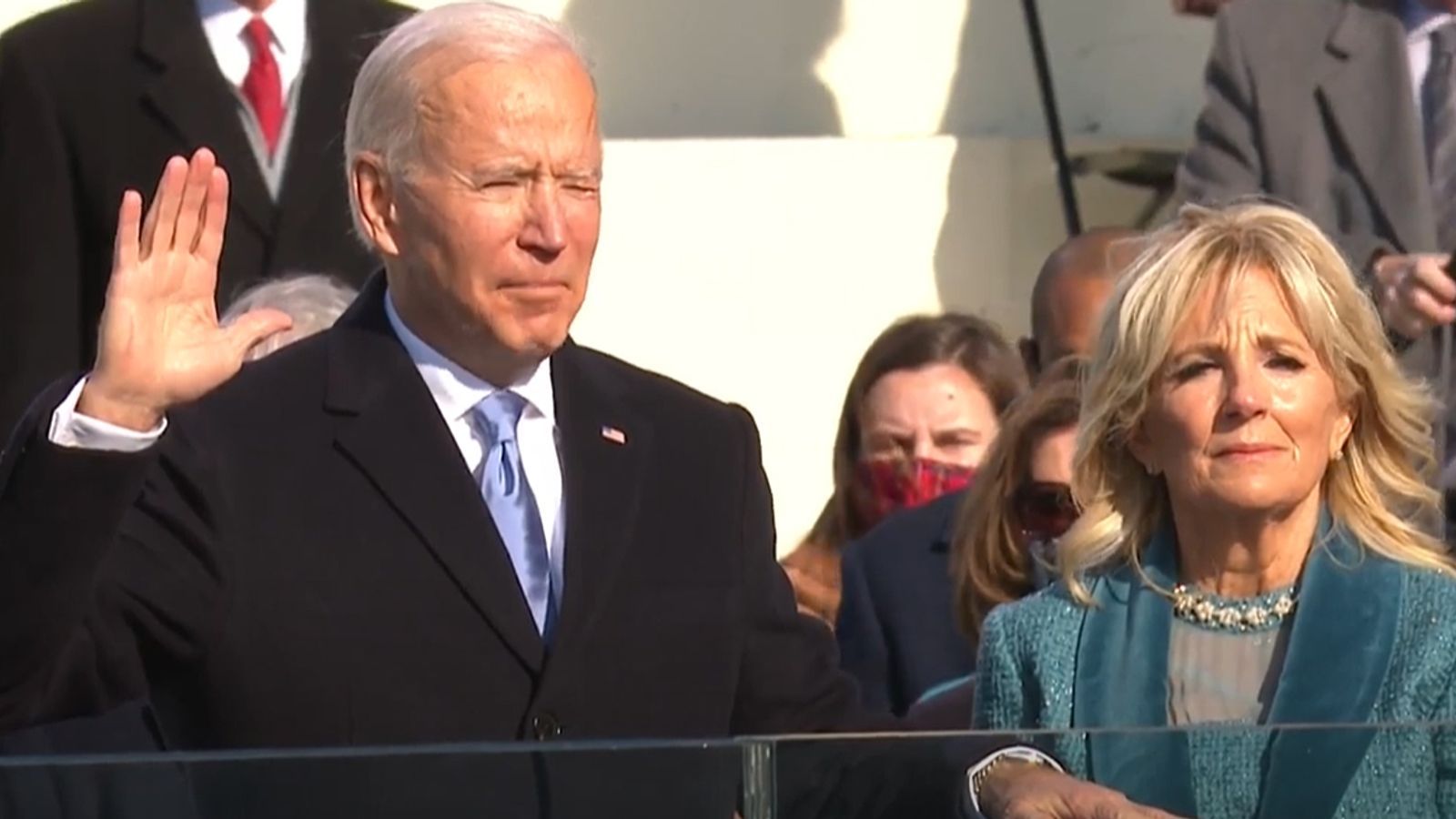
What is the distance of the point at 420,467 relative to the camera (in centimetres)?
387

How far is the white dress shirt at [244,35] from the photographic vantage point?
581 cm

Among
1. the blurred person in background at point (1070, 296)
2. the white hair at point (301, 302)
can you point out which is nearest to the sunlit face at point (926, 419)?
the blurred person in background at point (1070, 296)

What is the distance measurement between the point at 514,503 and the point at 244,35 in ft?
6.97

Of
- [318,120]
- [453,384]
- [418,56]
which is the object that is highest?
[418,56]

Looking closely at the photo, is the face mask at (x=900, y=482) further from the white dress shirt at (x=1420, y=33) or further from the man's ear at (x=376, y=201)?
the man's ear at (x=376, y=201)

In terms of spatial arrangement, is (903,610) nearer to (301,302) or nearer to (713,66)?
(301,302)

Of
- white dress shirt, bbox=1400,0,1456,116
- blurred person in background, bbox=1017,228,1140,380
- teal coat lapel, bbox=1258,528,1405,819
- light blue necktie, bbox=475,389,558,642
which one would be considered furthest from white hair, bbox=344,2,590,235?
white dress shirt, bbox=1400,0,1456,116

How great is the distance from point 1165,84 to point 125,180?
2561mm

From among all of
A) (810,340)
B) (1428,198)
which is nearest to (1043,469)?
(1428,198)

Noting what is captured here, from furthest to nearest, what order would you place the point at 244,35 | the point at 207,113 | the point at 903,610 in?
1. the point at 244,35
2. the point at 207,113
3. the point at 903,610

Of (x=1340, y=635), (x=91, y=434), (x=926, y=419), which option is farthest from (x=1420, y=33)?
(x=91, y=434)

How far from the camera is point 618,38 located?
7203mm

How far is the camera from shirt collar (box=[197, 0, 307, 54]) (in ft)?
19.1

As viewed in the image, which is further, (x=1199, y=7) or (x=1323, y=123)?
(x=1199, y=7)
